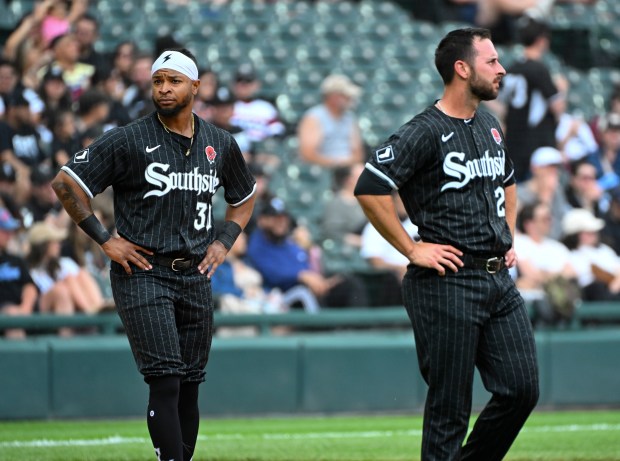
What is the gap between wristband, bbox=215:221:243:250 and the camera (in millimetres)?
5688

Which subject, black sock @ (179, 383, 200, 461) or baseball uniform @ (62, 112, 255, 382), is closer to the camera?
baseball uniform @ (62, 112, 255, 382)

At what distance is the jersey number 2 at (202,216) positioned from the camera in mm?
5398

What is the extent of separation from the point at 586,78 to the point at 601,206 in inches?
157

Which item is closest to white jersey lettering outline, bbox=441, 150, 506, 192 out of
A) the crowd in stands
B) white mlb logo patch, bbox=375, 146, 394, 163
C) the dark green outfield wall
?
white mlb logo patch, bbox=375, 146, 394, 163

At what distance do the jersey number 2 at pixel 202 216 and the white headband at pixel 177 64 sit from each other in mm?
578

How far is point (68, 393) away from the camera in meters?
9.45

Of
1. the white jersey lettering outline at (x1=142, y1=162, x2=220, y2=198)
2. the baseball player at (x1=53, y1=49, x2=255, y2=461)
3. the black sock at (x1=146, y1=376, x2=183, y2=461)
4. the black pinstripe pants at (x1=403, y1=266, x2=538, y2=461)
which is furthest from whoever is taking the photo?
the white jersey lettering outline at (x1=142, y1=162, x2=220, y2=198)

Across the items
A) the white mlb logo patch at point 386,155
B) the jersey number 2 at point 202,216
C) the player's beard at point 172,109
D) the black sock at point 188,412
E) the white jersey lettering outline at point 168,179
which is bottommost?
the black sock at point 188,412

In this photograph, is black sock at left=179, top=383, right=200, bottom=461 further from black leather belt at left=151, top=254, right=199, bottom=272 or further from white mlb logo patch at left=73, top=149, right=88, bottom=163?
white mlb logo patch at left=73, top=149, right=88, bottom=163

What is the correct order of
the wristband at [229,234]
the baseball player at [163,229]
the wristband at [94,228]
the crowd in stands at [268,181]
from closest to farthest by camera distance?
the baseball player at [163,229] → the wristband at [94,228] → the wristband at [229,234] → the crowd in stands at [268,181]

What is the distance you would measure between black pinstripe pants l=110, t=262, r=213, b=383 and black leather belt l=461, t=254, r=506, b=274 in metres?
1.22

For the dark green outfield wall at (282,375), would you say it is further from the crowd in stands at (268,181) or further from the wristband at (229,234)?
the wristband at (229,234)

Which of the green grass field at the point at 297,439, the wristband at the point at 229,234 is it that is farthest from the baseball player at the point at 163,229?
the green grass field at the point at 297,439

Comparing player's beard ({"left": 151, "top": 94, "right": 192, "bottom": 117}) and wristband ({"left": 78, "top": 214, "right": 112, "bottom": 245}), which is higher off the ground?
player's beard ({"left": 151, "top": 94, "right": 192, "bottom": 117})
